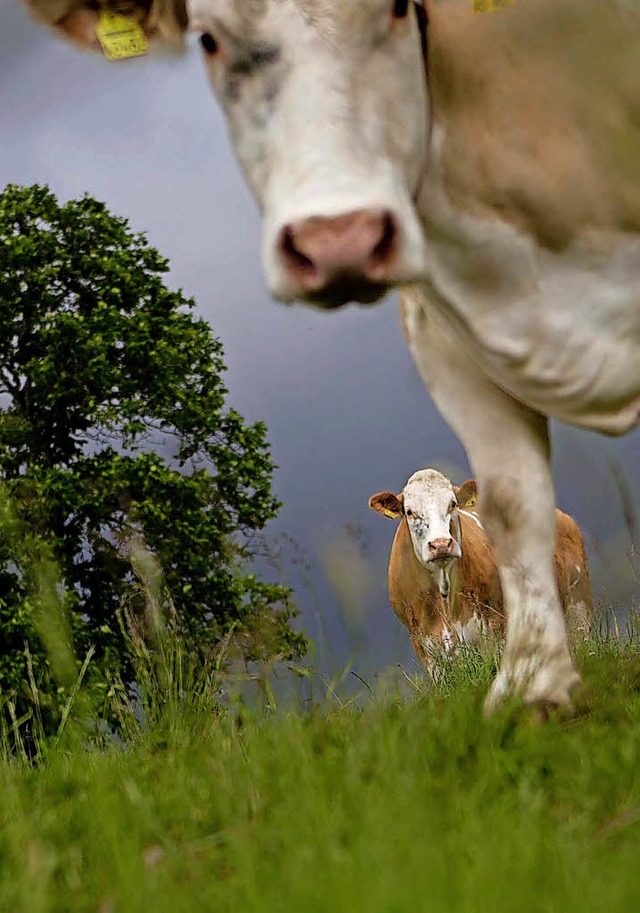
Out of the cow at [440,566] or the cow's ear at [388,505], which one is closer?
the cow at [440,566]

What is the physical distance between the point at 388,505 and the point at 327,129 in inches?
293

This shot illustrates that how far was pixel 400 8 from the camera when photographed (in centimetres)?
381

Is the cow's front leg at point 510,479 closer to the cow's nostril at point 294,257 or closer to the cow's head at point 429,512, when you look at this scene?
the cow's nostril at point 294,257

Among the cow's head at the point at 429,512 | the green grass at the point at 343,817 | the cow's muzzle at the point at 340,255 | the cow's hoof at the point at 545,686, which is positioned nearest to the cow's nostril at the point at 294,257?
the cow's muzzle at the point at 340,255

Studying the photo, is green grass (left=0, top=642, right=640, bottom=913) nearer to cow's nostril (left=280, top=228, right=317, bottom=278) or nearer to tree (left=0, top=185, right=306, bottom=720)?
cow's nostril (left=280, top=228, right=317, bottom=278)

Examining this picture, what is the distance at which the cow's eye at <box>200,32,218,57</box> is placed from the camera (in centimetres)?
387

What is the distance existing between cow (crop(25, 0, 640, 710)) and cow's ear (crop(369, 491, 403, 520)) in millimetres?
5989

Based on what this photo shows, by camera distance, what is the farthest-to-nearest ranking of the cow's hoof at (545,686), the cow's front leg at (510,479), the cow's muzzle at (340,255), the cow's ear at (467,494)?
1. the cow's ear at (467,494)
2. the cow's front leg at (510,479)
3. the cow's hoof at (545,686)
4. the cow's muzzle at (340,255)

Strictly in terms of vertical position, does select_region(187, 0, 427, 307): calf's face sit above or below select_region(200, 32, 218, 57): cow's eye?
below

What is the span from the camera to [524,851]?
193 cm

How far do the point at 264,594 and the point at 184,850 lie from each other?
13.2 metres

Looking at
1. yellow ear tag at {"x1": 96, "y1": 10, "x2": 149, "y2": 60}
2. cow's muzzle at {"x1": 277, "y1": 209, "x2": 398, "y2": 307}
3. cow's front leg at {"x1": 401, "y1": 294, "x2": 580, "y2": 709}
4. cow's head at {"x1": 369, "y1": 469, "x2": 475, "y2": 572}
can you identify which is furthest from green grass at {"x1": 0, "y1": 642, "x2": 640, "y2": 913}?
cow's head at {"x1": 369, "y1": 469, "x2": 475, "y2": 572}

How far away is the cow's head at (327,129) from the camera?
3148 mm

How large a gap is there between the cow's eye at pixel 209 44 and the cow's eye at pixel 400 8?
63 centimetres
